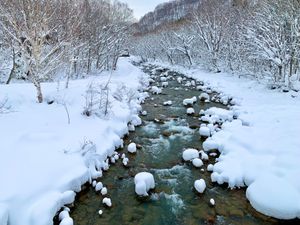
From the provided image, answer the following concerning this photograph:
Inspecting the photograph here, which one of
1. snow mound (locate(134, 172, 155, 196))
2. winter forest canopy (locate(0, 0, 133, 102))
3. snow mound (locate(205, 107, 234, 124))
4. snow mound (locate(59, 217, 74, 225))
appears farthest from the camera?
snow mound (locate(205, 107, 234, 124))

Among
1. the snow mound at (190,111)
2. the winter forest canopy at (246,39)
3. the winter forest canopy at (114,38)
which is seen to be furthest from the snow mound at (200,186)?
the winter forest canopy at (246,39)

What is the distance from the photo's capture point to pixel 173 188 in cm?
652

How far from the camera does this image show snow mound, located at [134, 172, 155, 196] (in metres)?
6.18

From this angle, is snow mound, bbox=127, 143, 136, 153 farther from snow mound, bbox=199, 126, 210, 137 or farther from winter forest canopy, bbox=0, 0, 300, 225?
snow mound, bbox=199, 126, 210, 137

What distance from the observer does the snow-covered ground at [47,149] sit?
4945mm

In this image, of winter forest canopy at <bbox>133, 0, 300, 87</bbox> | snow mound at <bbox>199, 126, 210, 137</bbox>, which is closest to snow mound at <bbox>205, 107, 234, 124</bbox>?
snow mound at <bbox>199, 126, 210, 137</bbox>

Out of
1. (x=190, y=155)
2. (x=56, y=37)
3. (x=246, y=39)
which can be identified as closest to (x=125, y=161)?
(x=190, y=155)

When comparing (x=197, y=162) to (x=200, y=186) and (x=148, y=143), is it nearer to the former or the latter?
(x=200, y=186)

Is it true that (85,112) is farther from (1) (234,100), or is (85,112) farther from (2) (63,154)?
(1) (234,100)

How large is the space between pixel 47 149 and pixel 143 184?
2.49m

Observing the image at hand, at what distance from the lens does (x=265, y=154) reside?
23.1 ft

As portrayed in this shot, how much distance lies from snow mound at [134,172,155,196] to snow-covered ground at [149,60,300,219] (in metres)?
1.55

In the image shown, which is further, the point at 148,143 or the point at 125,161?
the point at 148,143

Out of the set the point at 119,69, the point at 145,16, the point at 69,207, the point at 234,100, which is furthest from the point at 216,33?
the point at 145,16
